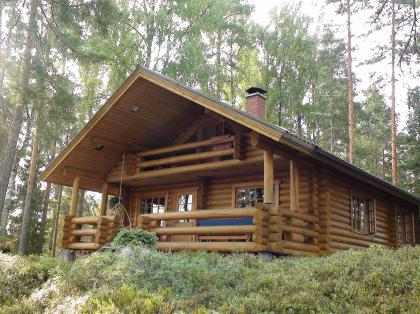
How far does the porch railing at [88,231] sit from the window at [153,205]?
2.61 metres

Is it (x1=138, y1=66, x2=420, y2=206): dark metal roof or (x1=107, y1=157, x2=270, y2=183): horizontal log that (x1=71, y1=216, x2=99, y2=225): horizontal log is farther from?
(x1=138, y1=66, x2=420, y2=206): dark metal roof

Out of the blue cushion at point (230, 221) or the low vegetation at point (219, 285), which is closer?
the low vegetation at point (219, 285)

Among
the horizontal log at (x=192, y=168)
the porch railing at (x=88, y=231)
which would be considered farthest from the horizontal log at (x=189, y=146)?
the porch railing at (x=88, y=231)

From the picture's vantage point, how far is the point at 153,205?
15938 millimetres

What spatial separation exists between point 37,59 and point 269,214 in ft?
31.3

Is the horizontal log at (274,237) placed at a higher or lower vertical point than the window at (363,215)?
lower

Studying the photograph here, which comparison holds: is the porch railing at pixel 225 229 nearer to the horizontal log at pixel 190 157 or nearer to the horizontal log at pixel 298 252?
the horizontal log at pixel 298 252

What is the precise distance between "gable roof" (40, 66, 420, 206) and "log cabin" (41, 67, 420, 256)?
0.10ft

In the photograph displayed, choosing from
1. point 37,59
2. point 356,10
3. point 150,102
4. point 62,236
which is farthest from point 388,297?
point 37,59

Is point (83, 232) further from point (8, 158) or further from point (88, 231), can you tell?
point (8, 158)

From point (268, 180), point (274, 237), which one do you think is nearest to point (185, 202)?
point (268, 180)

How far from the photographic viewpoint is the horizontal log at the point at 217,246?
9.37 meters

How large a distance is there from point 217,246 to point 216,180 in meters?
4.23

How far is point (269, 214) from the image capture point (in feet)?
31.4
